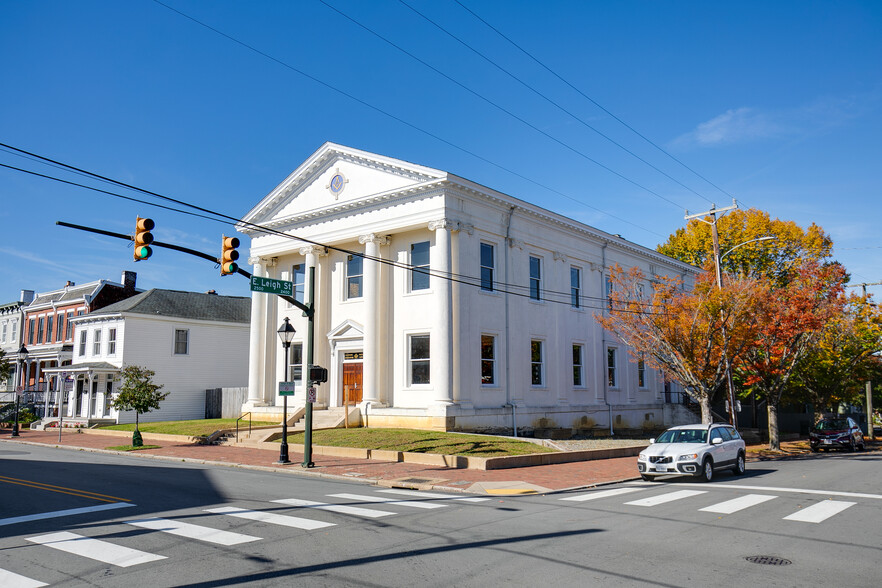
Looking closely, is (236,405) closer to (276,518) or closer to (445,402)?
(445,402)

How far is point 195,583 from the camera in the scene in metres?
7.47

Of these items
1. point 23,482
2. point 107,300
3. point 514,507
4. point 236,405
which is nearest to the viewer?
point 514,507

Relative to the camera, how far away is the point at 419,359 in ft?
98.2

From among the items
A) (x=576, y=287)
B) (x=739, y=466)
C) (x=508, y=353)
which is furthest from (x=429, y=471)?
(x=576, y=287)

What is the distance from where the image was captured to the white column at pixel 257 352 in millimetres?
35094

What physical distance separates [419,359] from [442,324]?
8.51 feet

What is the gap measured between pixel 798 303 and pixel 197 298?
126 ft

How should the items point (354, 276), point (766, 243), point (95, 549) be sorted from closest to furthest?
point (95, 549), point (354, 276), point (766, 243)

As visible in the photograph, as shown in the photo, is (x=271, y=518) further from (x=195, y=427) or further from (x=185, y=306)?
(x=185, y=306)

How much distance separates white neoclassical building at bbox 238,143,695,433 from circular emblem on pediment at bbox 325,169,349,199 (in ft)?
0.25

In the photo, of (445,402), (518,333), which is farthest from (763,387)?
(445,402)

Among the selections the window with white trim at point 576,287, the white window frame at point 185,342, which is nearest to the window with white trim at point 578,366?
the window with white trim at point 576,287

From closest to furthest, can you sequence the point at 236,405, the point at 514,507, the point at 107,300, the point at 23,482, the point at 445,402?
the point at 514,507 < the point at 23,482 < the point at 445,402 < the point at 236,405 < the point at 107,300

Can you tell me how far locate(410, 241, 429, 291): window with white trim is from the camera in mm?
30375
